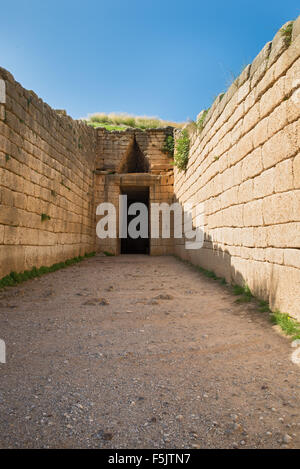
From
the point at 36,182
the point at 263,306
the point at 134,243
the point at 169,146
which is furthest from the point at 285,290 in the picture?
the point at 134,243

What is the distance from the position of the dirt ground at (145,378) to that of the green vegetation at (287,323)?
13cm

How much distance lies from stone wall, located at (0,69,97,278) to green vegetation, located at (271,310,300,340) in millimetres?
4358

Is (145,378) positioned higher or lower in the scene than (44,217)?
lower

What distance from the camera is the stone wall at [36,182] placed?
17.1 ft

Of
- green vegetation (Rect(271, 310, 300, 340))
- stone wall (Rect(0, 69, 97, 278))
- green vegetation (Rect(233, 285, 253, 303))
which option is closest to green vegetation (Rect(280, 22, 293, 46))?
green vegetation (Rect(271, 310, 300, 340))

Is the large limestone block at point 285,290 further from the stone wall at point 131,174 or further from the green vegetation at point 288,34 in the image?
the stone wall at point 131,174

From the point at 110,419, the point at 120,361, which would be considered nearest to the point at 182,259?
the point at 120,361

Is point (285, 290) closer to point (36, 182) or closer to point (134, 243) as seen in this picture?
point (36, 182)

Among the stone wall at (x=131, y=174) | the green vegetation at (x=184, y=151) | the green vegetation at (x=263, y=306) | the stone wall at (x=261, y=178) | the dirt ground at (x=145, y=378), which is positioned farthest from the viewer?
the stone wall at (x=131, y=174)

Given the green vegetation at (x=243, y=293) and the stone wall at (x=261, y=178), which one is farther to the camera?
the green vegetation at (x=243, y=293)

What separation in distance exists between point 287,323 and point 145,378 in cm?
173

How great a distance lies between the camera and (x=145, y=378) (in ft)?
7.08

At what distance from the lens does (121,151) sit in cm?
1309

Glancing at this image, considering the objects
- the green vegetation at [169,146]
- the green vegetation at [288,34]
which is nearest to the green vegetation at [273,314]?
the green vegetation at [288,34]
